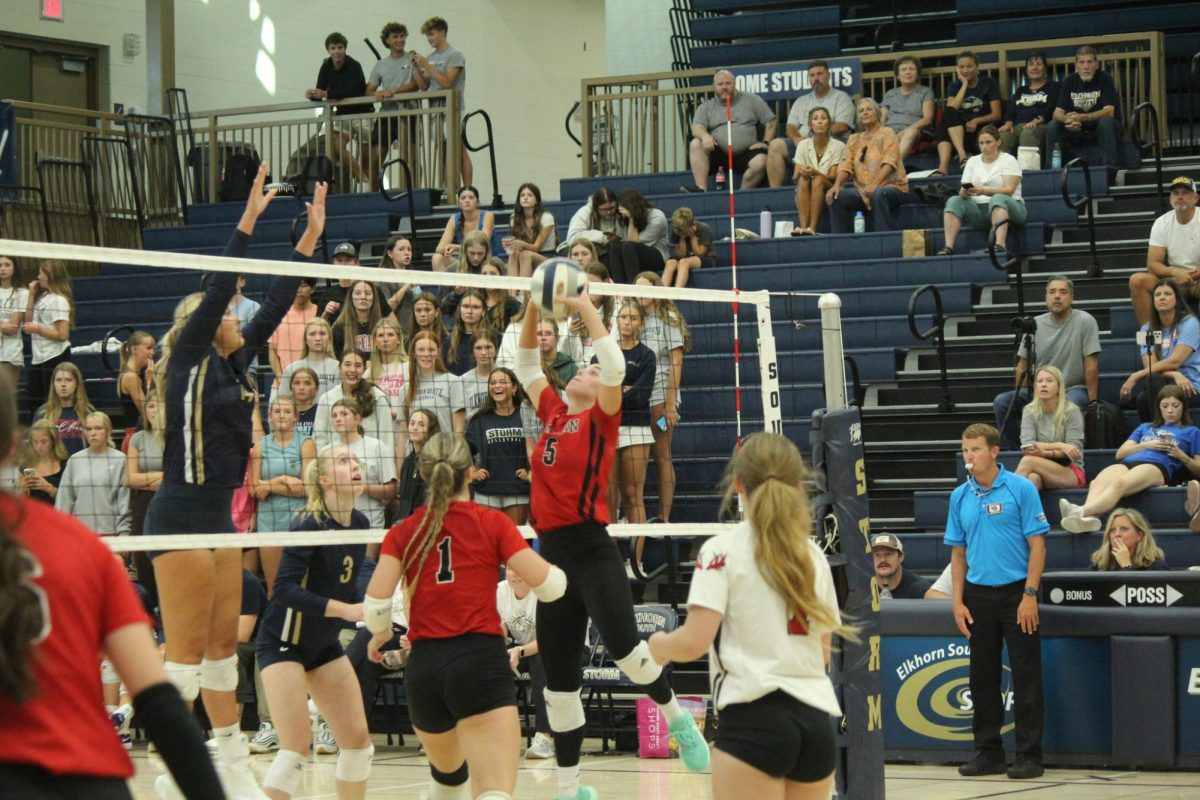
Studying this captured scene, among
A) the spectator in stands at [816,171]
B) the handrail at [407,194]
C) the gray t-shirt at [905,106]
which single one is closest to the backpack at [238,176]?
the handrail at [407,194]

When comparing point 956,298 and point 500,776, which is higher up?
point 956,298

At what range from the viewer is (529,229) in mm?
15234

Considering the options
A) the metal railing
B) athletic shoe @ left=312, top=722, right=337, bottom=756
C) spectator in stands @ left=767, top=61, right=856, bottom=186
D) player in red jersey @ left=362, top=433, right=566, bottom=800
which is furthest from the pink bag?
the metal railing

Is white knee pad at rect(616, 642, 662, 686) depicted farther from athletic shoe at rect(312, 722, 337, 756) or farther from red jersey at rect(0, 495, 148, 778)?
athletic shoe at rect(312, 722, 337, 756)

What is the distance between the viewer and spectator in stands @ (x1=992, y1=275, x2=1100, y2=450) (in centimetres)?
1206

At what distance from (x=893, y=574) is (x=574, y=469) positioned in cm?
406

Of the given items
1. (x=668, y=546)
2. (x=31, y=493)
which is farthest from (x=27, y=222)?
(x=668, y=546)

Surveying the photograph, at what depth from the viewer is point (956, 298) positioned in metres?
14.2

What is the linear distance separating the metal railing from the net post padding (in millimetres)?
10165

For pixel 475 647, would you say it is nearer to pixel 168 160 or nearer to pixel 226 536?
pixel 226 536

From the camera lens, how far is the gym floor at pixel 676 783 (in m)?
8.62

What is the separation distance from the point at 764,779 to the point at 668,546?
6.68 metres

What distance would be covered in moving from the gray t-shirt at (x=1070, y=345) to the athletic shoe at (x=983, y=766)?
12.2 ft

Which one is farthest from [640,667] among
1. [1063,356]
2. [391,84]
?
[391,84]
